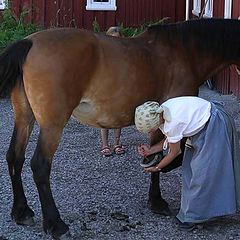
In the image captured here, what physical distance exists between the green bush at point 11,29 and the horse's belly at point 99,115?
6.73 metres

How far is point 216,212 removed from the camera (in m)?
4.84

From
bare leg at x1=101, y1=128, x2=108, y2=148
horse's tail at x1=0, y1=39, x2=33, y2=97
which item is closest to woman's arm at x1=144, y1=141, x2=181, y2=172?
horse's tail at x1=0, y1=39, x2=33, y2=97

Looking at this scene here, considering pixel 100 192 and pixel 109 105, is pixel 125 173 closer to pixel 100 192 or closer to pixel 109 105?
pixel 100 192

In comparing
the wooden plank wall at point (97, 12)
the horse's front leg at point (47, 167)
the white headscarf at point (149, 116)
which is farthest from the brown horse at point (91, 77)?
the wooden plank wall at point (97, 12)

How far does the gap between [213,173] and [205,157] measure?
135 mm

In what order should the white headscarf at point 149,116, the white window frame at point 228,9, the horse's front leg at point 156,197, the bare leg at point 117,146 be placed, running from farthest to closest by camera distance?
the white window frame at point 228,9 → the bare leg at point 117,146 → the horse's front leg at point 156,197 → the white headscarf at point 149,116

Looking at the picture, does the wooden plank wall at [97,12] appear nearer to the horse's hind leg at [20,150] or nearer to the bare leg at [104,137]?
the bare leg at [104,137]

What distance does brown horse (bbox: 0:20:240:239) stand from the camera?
462cm

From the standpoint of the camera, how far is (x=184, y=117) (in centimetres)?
466

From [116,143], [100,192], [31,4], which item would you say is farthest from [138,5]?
[100,192]

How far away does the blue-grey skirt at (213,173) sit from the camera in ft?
15.7

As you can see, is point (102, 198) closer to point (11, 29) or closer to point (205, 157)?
point (205, 157)

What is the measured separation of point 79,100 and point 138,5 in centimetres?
1270

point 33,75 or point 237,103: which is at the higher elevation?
point 33,75
